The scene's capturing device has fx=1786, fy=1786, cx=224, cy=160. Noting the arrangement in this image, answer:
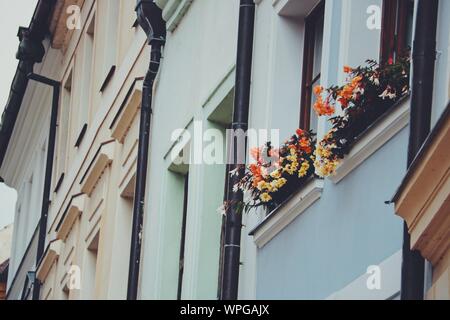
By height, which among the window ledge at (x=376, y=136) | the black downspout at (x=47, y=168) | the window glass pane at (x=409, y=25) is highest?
the black downspout at (x=47, y=168)

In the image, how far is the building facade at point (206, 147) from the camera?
397 inches

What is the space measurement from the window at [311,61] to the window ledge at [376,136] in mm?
1678

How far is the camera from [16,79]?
90.9 feet

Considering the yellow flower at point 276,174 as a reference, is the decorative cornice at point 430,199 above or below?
below

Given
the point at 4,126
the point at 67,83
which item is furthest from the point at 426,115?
the point at 4,126

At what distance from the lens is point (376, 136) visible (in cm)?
1001

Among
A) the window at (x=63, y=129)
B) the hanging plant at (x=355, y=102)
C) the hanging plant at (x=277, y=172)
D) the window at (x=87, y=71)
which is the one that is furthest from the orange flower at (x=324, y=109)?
the window at (x=63, y=129)

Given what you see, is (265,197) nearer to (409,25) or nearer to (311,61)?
(311,61)

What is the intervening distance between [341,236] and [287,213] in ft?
3.77

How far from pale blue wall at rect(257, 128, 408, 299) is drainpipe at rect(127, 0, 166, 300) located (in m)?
5.16

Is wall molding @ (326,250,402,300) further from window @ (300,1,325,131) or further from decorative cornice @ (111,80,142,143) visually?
decorative cornice @ (111,80,142,143)

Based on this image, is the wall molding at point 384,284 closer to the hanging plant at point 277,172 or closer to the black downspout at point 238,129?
the hanging plant at point 277,172

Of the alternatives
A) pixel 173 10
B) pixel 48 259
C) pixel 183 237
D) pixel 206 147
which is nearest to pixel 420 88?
pixel 206 147

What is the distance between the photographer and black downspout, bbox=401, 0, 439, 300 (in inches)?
355
